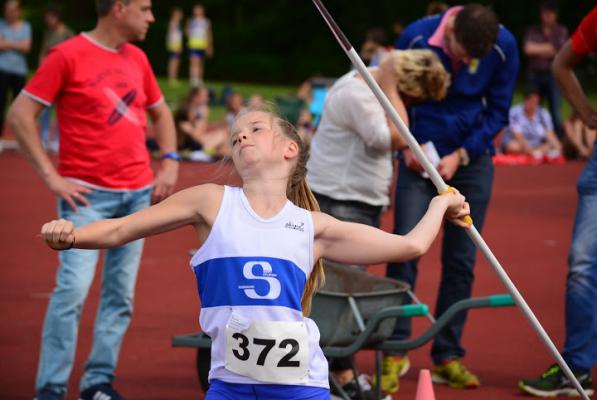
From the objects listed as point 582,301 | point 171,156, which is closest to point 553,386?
point 582,301

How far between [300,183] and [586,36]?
111 inches

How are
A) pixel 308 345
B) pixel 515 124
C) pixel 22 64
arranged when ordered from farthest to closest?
1. pixel 515 124
2. pixel 22 64
3. pixel 308 345

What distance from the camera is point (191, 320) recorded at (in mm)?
8781

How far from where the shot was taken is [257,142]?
14.7 feet

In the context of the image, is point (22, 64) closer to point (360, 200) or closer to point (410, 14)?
point (360, 200)

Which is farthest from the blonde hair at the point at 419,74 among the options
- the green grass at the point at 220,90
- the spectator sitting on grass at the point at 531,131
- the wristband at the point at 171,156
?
the green grass at the point at 220,90

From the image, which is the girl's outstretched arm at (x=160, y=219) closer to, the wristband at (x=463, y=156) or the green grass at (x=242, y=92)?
the wristband at (x=463, y=156)

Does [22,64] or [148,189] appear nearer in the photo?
[148,189]

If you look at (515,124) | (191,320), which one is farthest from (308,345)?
(515,124)

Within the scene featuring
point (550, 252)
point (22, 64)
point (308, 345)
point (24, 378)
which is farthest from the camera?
point (22, 64)

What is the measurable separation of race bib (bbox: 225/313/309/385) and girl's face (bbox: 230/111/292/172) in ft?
1.89

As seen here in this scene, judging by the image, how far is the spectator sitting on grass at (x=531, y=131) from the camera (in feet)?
62.6

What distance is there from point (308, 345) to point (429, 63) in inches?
98.8

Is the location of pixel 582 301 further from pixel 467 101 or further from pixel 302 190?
pixel 302 190
